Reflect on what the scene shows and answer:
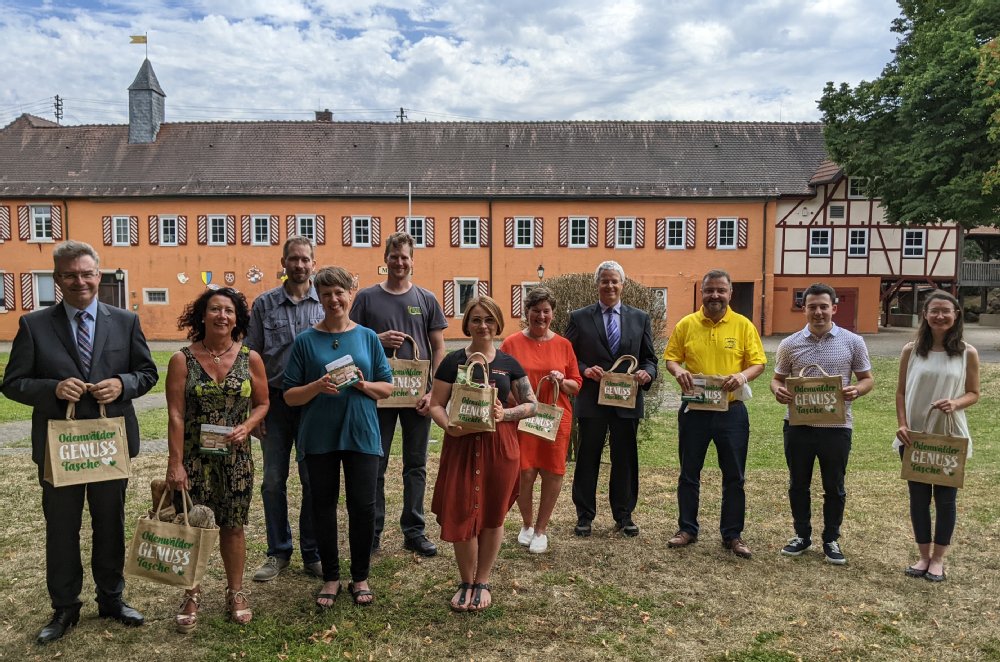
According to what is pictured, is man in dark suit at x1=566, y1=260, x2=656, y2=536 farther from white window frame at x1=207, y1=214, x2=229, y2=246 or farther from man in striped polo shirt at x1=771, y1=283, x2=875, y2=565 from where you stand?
white window frame at x1=207, y1=214, x2=229, y2=246

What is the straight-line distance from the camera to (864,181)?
90.6 feet

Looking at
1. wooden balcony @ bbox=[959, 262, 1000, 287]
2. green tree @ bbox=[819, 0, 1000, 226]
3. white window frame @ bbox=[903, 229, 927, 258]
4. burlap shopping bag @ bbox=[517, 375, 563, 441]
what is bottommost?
burlap shopping bag @ bbox=[517, 375, 563, 441]

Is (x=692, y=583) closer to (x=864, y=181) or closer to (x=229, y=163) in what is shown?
(x=864, y=181)

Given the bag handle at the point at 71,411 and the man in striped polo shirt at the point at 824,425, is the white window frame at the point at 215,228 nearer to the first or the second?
the bag handle at the point at 71,411

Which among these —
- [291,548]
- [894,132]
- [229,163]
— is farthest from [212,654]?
[229,163]

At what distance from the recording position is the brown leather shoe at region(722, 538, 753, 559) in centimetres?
534

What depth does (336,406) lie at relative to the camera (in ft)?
13.8

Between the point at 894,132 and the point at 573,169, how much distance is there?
13255 millimetres

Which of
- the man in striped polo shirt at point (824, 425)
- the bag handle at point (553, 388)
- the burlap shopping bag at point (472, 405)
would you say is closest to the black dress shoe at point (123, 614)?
the burlap shopping bag at point (472, 405)

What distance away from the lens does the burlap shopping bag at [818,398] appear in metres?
4.96

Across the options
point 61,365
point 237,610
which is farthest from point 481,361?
point 61,365

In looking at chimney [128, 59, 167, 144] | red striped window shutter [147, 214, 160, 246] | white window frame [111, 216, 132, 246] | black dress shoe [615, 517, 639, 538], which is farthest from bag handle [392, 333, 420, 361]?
chimney [128, 59, 167, 144]

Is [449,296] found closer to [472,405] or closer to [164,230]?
[164,230]

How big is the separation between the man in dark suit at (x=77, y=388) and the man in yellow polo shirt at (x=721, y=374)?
11.3ft
